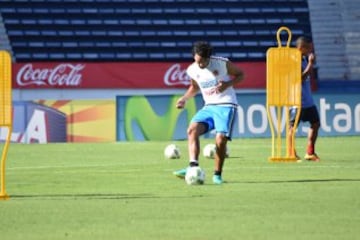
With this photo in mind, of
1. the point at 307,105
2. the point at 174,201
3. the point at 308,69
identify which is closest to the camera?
the point at 174,201

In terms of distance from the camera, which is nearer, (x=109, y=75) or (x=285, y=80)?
(x=285, y=80)

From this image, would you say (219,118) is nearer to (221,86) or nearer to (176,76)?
(221,86)

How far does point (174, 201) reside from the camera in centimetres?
1157

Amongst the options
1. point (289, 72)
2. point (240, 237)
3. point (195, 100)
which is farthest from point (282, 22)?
point (240, 237)

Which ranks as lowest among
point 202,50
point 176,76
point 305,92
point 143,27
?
point 202,50

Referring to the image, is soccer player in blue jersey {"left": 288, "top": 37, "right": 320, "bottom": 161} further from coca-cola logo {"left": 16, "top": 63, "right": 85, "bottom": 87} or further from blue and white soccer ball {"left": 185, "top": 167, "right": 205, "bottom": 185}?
coca-cola logo {"left": 16, "top": 63, "right": 85, "bottom": 87}

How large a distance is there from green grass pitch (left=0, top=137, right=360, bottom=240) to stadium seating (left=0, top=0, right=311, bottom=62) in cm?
1885

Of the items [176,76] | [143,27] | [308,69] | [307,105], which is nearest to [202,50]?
[308,69]

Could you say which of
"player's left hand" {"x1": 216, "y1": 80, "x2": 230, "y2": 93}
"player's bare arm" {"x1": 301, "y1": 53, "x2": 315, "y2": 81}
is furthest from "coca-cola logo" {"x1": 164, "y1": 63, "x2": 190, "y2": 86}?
"player's left hand" {"x1": 216, "y1": 80, "x2": 230, "y2": 93}

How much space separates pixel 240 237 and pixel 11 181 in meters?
6.93

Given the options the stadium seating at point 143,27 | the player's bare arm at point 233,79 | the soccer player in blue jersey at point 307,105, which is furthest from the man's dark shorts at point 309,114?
the stadium seating at point 143,27

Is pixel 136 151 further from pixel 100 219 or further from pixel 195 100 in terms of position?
pixel 100 219

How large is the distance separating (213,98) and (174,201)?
11.1ft

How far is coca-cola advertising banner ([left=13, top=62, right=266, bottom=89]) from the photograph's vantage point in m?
35.8
